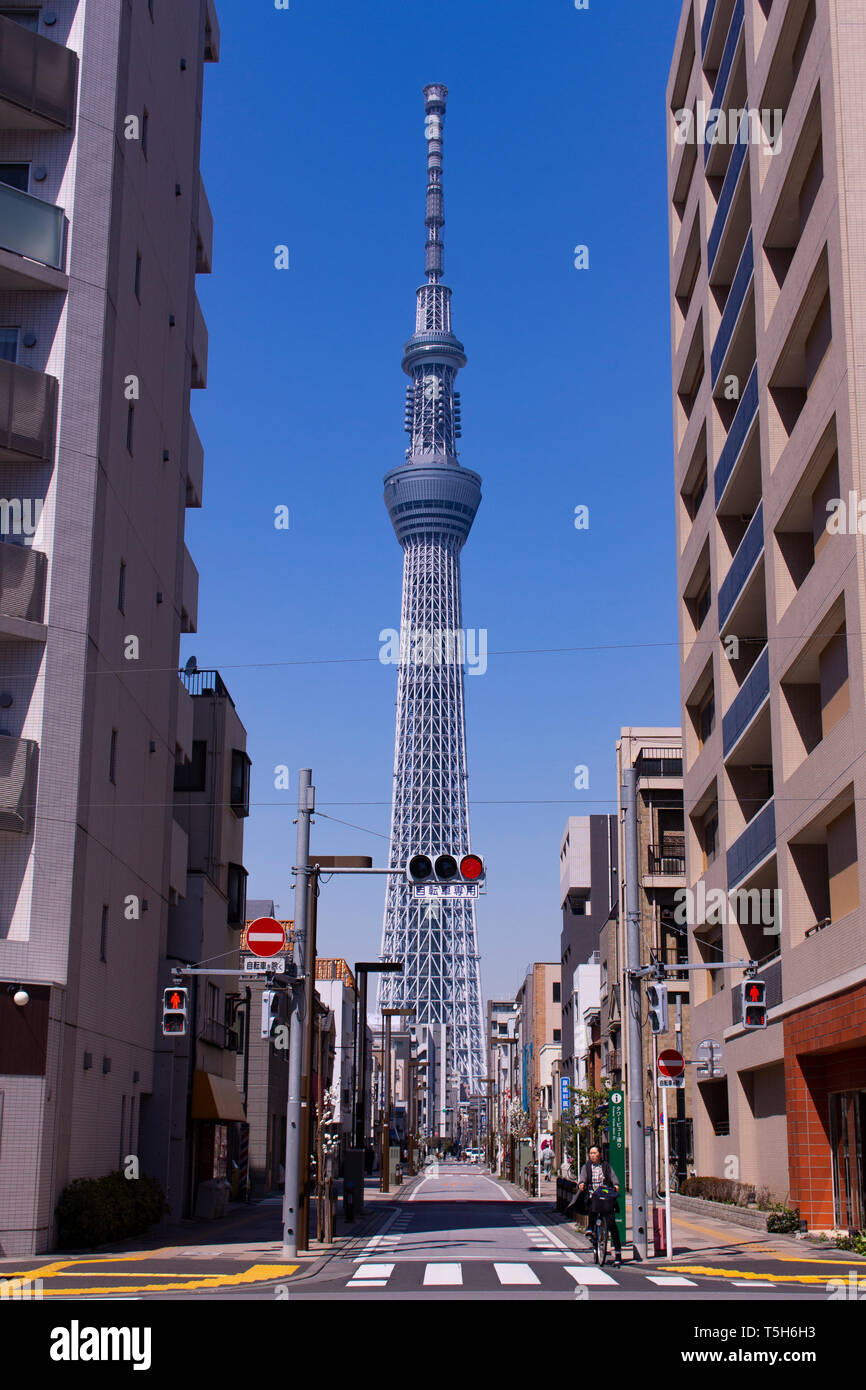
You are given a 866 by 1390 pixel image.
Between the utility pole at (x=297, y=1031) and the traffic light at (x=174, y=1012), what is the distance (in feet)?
6.27

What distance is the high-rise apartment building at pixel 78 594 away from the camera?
89.4ft

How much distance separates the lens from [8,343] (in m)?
29.9

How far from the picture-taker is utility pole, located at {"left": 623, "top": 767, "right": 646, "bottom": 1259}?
998 inches

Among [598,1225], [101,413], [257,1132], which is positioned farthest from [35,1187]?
[257,1132]

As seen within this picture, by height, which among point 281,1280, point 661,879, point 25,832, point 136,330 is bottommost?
point 281,1280

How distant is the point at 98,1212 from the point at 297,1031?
17.1ft

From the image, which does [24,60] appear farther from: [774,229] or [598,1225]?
[598,1225]

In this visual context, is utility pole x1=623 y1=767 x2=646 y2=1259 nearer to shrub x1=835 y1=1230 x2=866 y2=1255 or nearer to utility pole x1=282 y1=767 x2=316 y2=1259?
shrub x1=835 y1=1230 x2=866 y2=1255

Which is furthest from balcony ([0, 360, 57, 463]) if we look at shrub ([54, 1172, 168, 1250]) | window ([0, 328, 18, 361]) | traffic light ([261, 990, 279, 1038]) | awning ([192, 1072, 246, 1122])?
awning ([192, 1072, 246, 1122])

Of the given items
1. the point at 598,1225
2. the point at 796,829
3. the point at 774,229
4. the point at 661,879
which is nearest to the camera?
the point at 598,1225

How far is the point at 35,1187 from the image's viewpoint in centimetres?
2569

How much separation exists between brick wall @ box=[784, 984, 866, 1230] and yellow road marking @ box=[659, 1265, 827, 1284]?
6.70m
